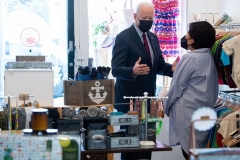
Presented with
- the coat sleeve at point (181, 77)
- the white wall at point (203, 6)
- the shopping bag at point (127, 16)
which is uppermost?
the white wall at point (203, 6)

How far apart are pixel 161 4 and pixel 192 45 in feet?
6.79

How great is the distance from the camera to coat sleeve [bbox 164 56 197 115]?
145 inches

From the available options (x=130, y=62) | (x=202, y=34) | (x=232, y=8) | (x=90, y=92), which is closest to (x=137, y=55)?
(x=130, y=62)

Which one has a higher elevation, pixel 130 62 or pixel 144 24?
pixel 144 24

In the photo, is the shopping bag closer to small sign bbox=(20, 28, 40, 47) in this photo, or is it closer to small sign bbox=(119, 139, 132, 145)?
small sign bbox=(20, 28, 40, 47)

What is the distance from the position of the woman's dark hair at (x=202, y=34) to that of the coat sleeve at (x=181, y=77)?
0.54 ft

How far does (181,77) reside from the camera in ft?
12.2

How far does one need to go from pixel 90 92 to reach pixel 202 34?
Answer: 41.5 inches

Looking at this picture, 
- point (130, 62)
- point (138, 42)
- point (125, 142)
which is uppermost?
point (138, 42)

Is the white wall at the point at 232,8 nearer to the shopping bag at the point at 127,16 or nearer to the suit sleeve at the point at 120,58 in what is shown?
the shopping bag at the point at 127,16

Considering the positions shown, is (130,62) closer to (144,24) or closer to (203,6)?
(144,24)

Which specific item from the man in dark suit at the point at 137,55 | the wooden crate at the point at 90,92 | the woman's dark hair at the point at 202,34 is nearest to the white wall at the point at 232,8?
the man in dark suit at the point at 137,55

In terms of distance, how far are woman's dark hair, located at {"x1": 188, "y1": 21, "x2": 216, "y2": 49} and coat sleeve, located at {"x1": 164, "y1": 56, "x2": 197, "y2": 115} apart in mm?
164

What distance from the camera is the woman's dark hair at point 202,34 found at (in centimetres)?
371
